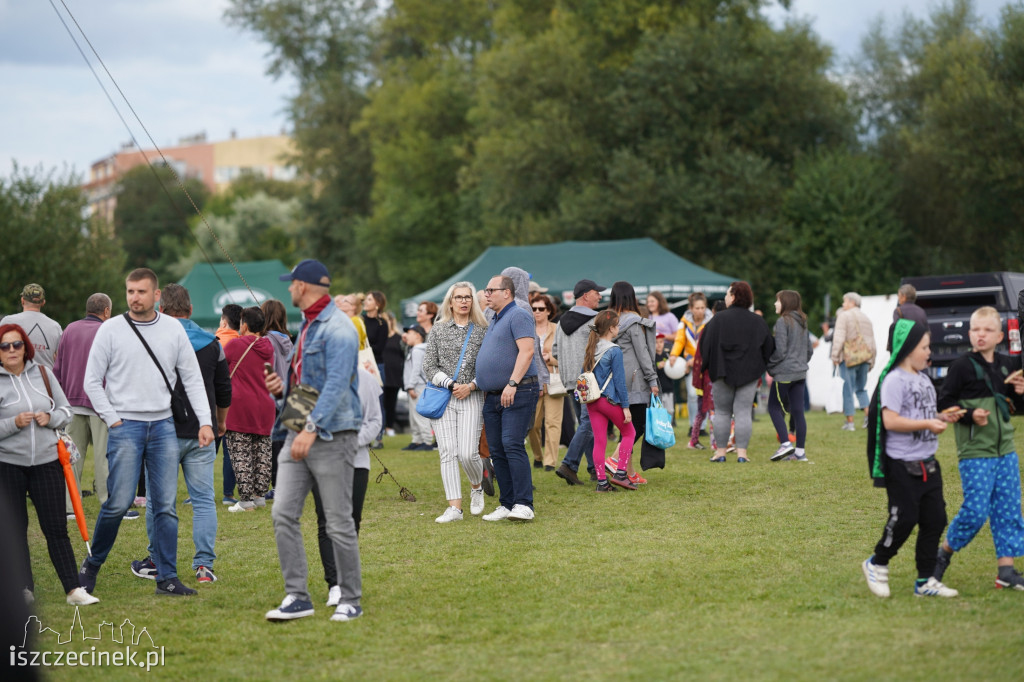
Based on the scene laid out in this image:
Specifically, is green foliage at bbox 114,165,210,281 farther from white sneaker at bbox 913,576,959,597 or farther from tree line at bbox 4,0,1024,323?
white sneaker at bbox 913,576,959,597

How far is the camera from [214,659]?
5113 mm

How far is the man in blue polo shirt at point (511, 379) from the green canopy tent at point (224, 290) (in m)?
19.1

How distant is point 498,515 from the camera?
880 centimetres

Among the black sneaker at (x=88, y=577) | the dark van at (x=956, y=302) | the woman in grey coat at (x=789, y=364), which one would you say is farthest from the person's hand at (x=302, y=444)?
the dark van at (x=956, y=302)

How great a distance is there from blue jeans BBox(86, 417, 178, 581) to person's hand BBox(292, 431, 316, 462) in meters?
1.27

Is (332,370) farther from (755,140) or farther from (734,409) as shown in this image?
(755,140)

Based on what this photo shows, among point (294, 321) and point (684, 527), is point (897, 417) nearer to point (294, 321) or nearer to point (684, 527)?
point (684, 527)

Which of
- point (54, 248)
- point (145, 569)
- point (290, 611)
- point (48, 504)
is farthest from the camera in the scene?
point (54, 248)

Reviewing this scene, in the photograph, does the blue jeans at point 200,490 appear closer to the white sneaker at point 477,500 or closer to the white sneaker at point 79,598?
the white sneaker at point 79,598

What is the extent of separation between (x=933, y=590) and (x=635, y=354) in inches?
200

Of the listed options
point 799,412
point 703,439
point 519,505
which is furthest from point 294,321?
point 519,505

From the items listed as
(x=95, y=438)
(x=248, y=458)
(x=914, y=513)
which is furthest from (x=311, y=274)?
(x=95, y=438)

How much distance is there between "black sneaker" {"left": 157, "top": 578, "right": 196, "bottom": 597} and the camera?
21.5ft

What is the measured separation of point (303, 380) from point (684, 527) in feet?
11.9
